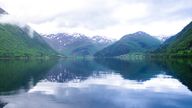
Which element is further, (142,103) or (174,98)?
(174,98)

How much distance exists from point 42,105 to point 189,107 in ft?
72.6

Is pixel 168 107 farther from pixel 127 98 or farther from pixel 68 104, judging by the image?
pixel 68 104

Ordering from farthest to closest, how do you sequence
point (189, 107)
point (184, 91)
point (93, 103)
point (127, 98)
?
1. point (184, 91)
2. point (127, 98)
3. point (93, 103)
4. point (189, 107)

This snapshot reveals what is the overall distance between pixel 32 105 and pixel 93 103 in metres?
9.52

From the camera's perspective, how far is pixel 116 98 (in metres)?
55.9

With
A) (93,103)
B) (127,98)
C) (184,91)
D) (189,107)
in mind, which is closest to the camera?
(189,107)

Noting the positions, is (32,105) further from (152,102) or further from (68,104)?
(152,102)

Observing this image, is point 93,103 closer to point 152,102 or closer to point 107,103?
point 107,103

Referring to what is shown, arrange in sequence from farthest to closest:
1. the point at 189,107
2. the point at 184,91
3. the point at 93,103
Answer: the point at 184,91
the point at 93,103
the point at 189,107

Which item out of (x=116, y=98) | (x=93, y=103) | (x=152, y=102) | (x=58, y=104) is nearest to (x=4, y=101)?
(x=58, y=104)

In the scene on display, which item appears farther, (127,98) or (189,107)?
(127,98)

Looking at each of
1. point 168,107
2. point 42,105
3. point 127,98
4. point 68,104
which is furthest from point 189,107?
point 42,105

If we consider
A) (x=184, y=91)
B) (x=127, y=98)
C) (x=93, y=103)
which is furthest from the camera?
(x=184, y=91)

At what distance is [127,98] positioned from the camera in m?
55.6
